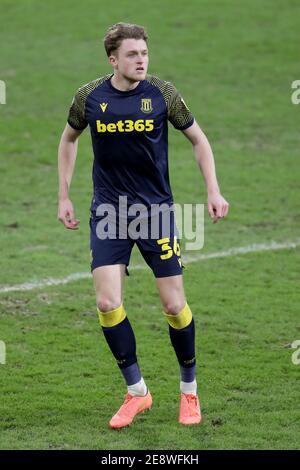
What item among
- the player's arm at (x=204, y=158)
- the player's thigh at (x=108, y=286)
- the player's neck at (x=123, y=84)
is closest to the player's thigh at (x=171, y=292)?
the player's thigh at (x=108, y=286)

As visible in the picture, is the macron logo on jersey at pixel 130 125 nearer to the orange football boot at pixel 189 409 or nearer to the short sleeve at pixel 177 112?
the short sleeve at pixel 177 112

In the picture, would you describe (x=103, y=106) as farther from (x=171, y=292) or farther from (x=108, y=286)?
(x=171, y=292)

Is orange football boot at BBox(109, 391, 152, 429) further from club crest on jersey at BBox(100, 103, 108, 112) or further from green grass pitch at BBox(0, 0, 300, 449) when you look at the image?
club crest on jersey at BBox(100, 103, 108, 112)

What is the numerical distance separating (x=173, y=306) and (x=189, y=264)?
4199 millimetres

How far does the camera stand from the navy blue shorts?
7.27 meters

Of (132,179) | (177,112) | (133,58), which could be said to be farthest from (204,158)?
(133,58)

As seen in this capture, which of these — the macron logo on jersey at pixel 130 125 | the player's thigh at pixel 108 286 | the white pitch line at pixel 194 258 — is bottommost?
the white pitch line at pixel 194 258

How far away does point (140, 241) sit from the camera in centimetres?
733

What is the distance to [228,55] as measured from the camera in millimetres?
20500

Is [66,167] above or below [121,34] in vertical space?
below

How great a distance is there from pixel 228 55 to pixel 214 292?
10747 mm

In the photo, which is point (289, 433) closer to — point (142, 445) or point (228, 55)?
point (142, 445)

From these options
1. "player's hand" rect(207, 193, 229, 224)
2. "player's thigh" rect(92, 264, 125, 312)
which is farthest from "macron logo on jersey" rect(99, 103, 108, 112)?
"player's thigh" rect(92, 264, 125, 312)

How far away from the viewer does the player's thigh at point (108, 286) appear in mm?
7164
